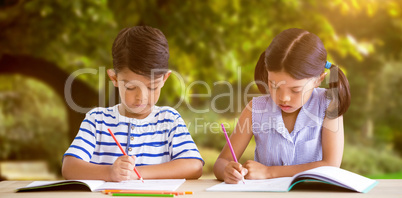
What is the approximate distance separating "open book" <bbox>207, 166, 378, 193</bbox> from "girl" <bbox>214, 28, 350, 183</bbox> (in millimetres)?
78

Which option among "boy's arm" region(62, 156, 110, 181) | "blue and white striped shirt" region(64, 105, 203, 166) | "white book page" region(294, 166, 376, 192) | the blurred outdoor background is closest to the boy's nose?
"blue and white striped shirt" region(64, 105, 203, 166)

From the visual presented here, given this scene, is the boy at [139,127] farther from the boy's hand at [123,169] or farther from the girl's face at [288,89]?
the girl's face at [288,89]

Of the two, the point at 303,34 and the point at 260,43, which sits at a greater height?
the point at 260,43

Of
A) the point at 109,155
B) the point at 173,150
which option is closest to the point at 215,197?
the point at 173,150

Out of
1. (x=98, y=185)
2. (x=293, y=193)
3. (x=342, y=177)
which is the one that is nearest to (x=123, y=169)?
(x=98, y=185)

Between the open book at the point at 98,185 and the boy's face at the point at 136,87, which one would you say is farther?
the boy's face at the point at 136,87

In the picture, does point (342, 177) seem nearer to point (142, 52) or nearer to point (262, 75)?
point (262, 75)

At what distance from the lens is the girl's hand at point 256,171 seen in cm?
146

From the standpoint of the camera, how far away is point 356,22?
6973mm

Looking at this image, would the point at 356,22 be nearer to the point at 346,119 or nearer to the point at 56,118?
the point at 346,119

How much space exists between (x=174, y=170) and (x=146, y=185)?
9.6 inches

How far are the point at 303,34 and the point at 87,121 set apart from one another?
88 centimetres

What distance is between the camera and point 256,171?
146 cm

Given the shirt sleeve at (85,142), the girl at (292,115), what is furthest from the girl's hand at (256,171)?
the shirt sleeve at (85,142)
